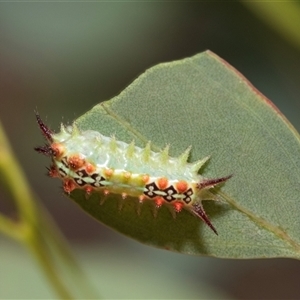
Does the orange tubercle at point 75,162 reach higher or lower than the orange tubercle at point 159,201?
higher

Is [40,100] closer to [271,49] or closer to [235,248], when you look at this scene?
[271,49]

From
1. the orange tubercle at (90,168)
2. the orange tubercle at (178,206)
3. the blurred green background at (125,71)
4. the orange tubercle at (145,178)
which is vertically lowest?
the orange tubercle at (178,206)

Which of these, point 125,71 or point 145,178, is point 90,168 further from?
point 125,71

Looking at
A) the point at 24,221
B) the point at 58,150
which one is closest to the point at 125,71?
the point at 24,221

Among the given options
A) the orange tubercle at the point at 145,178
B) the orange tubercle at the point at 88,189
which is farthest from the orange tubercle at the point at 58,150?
the orange tubercle at the point at 145,178

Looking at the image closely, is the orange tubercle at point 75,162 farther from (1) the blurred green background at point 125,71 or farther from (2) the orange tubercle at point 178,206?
(1) the blurred green background at point 125,71

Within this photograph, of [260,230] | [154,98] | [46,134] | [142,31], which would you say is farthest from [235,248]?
[142,31]
